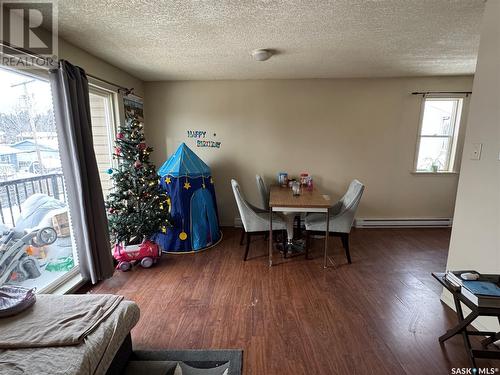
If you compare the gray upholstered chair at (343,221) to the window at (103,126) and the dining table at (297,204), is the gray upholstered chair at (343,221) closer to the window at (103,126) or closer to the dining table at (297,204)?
the dining table at (297,204)

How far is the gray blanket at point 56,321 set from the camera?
1118 mm

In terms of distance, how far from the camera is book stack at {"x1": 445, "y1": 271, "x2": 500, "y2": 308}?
1.33 m

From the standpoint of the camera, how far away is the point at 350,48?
7.87 ft

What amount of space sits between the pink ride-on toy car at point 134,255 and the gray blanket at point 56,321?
120 centimetres

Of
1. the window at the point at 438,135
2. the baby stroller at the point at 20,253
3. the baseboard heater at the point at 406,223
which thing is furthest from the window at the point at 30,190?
the window at the point at 438,135

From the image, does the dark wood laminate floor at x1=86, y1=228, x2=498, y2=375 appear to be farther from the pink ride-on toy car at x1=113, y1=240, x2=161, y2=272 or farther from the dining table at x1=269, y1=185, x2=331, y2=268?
the dining table at x1=269, y1=185, x2=331, y2=268

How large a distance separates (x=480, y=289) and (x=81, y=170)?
117 inches

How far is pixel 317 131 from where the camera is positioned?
3.76 meters

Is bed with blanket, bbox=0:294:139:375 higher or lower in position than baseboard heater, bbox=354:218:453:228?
higher

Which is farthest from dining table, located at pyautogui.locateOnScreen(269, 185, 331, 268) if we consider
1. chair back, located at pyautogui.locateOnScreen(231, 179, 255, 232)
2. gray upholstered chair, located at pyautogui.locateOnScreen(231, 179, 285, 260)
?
chair back, located at pyautogui.locateOnScreen(231, 179, 255, 232)

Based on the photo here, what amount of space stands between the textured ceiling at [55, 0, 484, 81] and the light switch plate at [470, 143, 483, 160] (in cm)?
95

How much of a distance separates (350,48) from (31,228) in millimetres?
3380

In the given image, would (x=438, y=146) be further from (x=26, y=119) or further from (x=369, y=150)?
(x=26, y=119)

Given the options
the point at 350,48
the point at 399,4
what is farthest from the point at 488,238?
the point at 350,48
